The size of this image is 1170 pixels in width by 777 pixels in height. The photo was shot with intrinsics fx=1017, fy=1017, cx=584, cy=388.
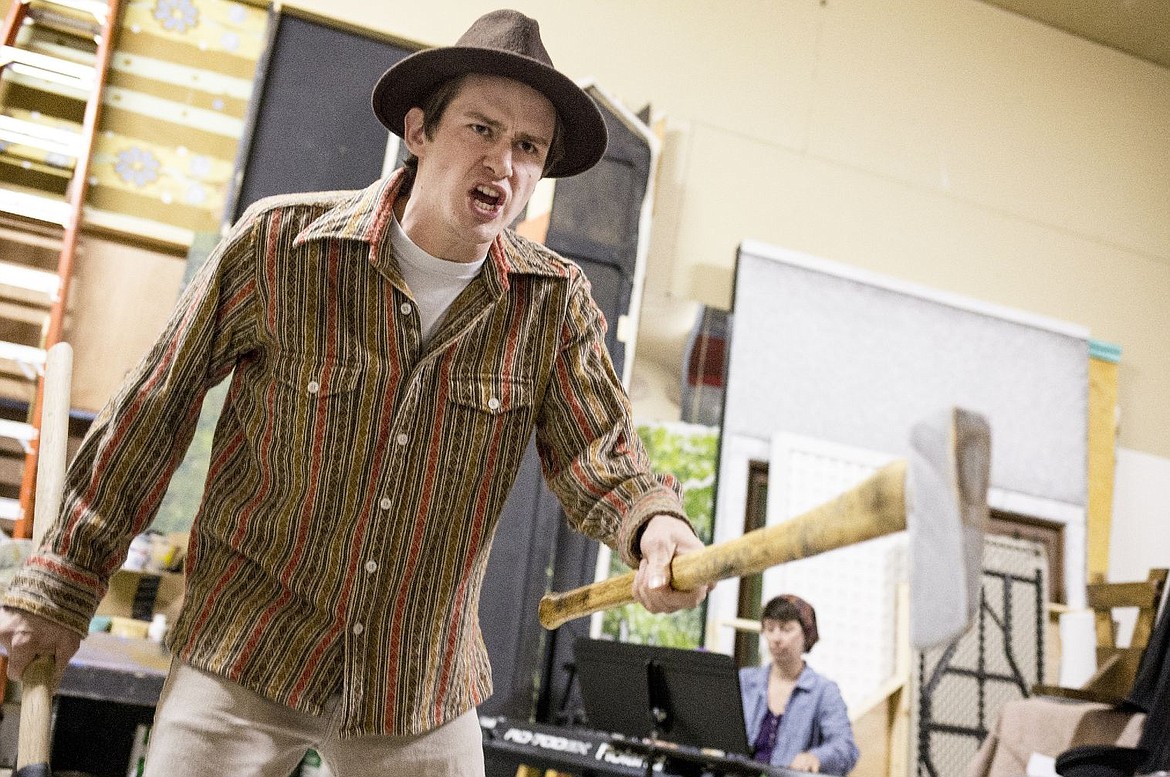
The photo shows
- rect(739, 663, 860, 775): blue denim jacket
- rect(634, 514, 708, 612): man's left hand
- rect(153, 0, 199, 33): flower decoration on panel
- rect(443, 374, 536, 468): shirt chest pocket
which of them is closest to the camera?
rect(634, 514, 708, 612): man's left hand

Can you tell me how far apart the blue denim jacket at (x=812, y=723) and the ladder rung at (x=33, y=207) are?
307cm

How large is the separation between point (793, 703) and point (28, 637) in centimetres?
338

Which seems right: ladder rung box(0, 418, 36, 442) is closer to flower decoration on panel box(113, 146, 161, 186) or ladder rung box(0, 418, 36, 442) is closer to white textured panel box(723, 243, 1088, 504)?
flower decoration on panel box(113, 146, 161, 186)

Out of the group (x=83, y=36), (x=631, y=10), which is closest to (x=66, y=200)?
(x=83, y=36)

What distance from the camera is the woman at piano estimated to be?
157 inches

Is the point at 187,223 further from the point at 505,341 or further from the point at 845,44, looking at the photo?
the point at 845,44

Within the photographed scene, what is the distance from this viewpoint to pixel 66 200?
390 cm

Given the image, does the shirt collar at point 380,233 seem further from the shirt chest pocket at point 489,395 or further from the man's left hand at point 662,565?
the man's left hand at point 662,565

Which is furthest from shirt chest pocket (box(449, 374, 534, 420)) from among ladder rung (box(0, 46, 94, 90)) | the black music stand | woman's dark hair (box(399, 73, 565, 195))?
ladder rung (box(0, 46, 94, 90))

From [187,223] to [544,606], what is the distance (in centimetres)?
328

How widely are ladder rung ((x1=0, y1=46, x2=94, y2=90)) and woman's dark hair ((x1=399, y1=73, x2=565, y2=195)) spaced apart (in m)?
2.88

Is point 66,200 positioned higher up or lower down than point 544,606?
higher up

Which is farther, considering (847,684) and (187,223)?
(847,684)

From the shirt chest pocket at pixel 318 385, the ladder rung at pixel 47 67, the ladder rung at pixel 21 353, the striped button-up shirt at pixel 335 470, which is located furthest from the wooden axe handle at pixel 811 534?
the ladder rung at pixel 47 67
